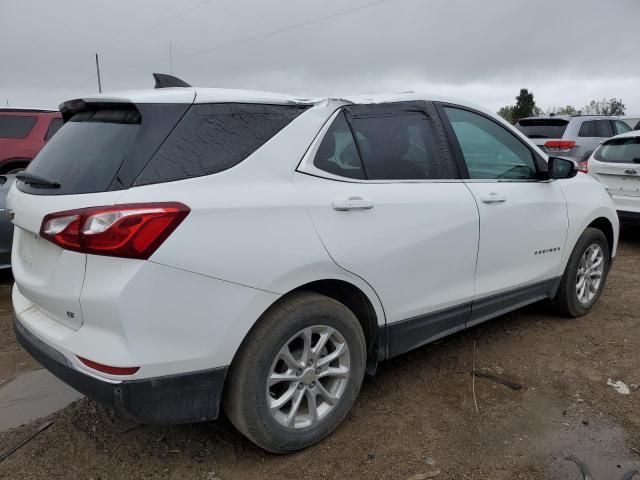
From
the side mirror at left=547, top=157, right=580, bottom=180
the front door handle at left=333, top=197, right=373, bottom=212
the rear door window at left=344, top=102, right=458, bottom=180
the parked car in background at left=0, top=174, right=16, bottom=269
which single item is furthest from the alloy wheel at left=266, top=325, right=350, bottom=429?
the parked car in background at left=0, top=174, right=16, bottom=269

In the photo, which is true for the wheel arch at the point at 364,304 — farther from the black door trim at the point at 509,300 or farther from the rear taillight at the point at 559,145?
the rear taillight at the point at 559,145

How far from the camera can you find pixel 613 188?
7039 mm

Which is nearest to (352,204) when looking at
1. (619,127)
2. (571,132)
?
(571,132)

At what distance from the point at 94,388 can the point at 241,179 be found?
1.03 metres

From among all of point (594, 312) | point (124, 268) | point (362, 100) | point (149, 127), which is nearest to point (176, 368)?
point (124, 268)

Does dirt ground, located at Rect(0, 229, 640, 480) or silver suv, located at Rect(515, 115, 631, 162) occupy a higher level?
silver suv, located at Rect(515, 115, 631, 162)

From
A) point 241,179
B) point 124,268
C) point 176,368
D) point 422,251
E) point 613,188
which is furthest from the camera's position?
point 613,188

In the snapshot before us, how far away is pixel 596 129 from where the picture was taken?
11.2 m

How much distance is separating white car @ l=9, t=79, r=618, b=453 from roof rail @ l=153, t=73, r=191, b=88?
1.31 ft

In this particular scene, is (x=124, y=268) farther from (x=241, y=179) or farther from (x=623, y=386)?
(x=623, y=386)

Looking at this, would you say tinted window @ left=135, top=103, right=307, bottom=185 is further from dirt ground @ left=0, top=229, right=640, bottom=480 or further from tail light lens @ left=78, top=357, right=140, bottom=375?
dirt ground @ left=0, top=229, right=640, bottom=480

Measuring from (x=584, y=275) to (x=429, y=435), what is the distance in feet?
7.87

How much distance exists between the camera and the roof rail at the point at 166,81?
2900 millimetres

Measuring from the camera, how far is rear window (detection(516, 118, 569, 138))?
11055mm
